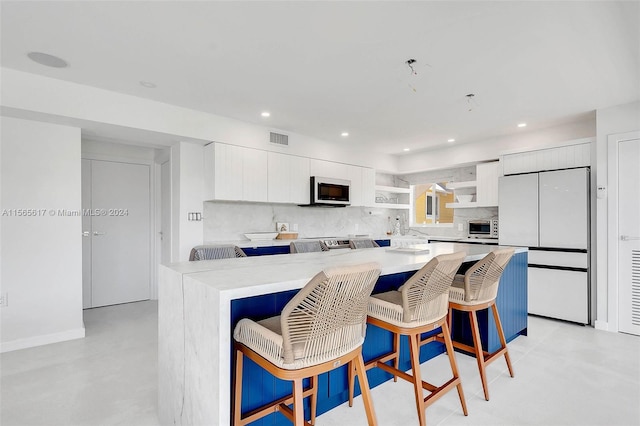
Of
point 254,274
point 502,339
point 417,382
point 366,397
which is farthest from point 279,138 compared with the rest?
point 366,397

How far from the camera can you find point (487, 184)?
5.01 meters

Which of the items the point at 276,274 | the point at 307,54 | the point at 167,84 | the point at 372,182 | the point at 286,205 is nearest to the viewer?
the point at 276,274

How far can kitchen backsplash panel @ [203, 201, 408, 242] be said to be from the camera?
444 cm

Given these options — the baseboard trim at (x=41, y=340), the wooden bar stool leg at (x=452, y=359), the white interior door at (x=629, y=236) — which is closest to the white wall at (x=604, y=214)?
the white interior door at (x=629, y=236)

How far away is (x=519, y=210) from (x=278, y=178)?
318cm

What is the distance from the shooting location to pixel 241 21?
6.95 feet

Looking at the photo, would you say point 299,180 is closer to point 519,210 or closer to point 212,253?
point 212,253

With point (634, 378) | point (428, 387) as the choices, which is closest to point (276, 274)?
point (428, 387)

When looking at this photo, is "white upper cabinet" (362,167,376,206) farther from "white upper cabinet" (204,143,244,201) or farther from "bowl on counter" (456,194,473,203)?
"white upper cabinet" (204,143,244,201)

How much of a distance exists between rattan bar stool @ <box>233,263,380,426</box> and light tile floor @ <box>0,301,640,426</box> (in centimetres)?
79

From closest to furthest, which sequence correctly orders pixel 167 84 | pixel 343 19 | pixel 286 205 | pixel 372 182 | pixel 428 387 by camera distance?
1. pixel 428 387
2. pixel 343 19
3. pixel 167 84
4. pixel 286 205
5. pixel 372 182

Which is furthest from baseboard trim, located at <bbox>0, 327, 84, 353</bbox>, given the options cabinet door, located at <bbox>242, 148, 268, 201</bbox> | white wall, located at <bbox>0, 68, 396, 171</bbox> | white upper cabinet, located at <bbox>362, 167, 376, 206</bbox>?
white upper cabinet, located at <bbox>362, 167, 376, 206</bbox>

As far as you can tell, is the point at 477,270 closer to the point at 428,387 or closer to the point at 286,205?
the point at 428,387

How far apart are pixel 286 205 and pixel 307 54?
2.88 meters
